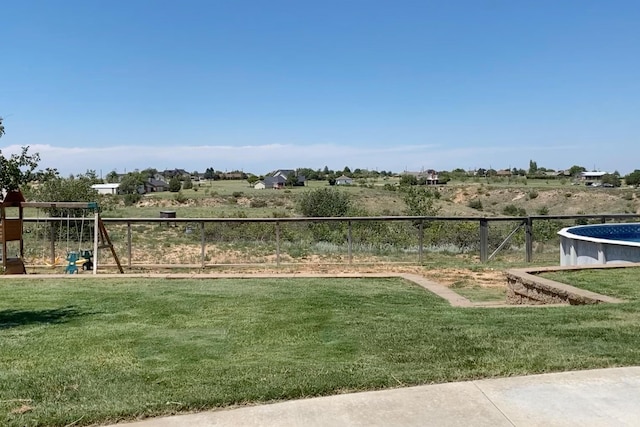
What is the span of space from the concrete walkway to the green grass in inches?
164

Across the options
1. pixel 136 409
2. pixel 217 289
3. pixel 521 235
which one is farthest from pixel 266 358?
pixel 521 235

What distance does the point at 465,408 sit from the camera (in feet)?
13.4

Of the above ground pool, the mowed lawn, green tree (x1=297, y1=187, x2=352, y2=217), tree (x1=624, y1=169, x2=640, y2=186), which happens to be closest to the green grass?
the mowed lawn

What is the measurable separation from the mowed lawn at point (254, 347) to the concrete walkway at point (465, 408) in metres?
0.18

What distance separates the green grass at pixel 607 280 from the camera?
334 inches

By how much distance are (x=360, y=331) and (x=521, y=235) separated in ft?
41.4

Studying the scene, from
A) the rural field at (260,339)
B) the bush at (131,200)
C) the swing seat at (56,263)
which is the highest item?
the bush at (131,200)

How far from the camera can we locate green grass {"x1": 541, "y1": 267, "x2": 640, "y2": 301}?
848 centimetres

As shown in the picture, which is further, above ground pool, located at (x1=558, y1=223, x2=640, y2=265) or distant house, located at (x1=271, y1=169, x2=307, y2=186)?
distant house, located at (x1=271, y1=169, x2=307, y2=186)

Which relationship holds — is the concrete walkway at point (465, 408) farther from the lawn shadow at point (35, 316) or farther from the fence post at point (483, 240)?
the fence post at point (483, 240)

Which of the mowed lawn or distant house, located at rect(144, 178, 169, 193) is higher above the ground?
distant house, located at rect(144, 178, 169, 193)

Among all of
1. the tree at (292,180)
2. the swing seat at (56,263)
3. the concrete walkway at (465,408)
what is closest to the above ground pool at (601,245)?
the concrete walkway at (465,408)

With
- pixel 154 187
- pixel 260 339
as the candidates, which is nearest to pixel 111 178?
pixel 154 187

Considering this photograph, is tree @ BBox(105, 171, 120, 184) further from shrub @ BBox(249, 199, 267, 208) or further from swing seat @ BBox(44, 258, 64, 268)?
swing seat @ BBox(44, 258, 64, 268)
